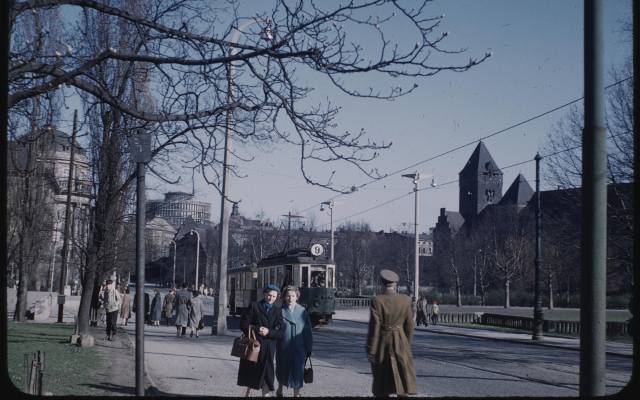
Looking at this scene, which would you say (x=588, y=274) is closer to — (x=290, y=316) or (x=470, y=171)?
(x=290, y=316)

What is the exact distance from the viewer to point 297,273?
102ft

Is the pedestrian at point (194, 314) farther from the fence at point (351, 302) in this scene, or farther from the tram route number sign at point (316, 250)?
the fence at point (351, 302)

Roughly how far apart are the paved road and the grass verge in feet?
3.68

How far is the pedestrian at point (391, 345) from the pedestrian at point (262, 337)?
6.28ft

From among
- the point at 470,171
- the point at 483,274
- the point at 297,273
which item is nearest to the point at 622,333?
the point at 297,273

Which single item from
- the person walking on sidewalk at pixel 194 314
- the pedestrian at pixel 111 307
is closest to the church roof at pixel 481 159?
the person walking on sidewalk at pixel 194 314

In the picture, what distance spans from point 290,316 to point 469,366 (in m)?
8.38

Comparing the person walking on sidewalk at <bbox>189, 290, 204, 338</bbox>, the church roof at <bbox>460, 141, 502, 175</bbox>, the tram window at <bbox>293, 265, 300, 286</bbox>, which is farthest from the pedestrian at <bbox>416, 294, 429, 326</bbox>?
the church roof at <bbox>460, 141, 502, 175</bbox>

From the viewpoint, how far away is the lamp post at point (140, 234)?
301 inches

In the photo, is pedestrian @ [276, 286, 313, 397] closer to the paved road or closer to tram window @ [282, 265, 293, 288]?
the paved road

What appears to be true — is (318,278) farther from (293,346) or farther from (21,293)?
(293,346)

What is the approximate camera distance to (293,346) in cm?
980

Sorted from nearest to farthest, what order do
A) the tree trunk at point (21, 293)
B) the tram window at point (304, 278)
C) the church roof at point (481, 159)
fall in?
the tree trunk at point (21, 293)
the tram window at point (304, 278)
the church roof at point (481, 159)

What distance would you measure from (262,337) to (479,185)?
116m
